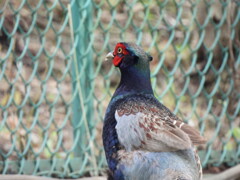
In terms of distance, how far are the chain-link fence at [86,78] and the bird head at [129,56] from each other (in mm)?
960

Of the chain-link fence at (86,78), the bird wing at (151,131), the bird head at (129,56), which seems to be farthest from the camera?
the chain-link fence at (86,78)

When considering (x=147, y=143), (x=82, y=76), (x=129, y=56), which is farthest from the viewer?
(x=82, y=76)

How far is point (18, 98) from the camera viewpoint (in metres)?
6.82

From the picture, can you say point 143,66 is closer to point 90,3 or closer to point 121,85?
point 121,85

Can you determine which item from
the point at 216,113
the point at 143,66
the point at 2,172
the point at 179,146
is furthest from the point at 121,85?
the point at 216,113

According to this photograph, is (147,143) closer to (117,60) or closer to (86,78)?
(117,60)

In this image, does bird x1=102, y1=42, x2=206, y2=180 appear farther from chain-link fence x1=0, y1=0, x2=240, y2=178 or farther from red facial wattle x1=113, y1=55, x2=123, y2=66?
chain-link fence x1=0, y1=0, x2=240, y2=178

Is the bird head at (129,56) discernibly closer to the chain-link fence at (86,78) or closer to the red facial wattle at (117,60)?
the red facial wattle at (117,60)

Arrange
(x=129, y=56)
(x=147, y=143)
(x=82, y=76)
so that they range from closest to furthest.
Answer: (x=147, y=143), (x=129, y=56), (x=82, y=76)

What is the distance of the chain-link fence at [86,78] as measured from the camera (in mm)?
5477

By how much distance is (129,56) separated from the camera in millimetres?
4613

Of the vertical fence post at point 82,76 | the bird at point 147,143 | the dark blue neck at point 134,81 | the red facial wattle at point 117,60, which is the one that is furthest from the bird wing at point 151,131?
the vertical fence post at point 82,76

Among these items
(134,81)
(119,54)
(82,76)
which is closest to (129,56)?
(119,54)

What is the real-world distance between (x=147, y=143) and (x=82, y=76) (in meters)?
1.55
